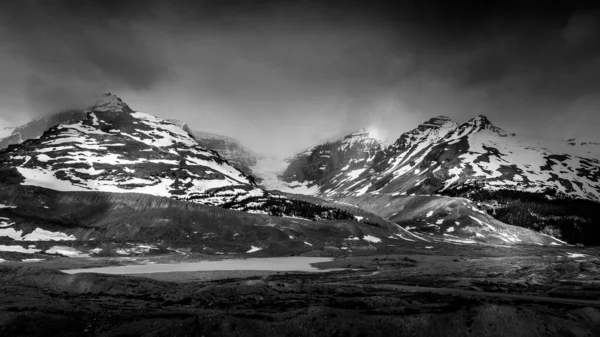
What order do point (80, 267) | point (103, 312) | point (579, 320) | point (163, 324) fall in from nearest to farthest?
point (163, 324)
point (579, 320)
point (103, 312)
point (80, 267)

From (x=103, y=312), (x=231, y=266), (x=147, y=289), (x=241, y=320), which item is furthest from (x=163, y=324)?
(x=231, y=266)

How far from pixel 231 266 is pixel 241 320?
13003cm

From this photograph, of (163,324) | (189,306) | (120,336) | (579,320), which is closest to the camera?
(120,336)

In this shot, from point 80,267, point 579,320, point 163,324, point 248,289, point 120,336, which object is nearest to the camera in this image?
point 120,336

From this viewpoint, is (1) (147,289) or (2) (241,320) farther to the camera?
(1) (147,289)

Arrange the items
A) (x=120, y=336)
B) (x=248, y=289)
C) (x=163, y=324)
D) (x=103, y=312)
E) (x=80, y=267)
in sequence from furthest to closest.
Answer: (x=80, y=267)
(x=248, y=289)
(x=103, y=312)
(x=163, y=324)
(x=120, y=336)

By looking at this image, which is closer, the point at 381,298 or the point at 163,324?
the point at 163,324

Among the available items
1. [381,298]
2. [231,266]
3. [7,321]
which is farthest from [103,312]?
[231,266]

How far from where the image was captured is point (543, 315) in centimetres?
5175

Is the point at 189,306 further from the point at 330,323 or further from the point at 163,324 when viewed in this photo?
the point at 330,323

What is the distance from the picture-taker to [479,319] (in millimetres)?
50688

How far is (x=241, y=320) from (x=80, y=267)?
14816 centimetres

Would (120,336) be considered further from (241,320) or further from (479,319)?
(479,319)

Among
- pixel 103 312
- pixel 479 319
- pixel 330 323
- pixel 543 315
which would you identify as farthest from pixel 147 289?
pixel 543 315
